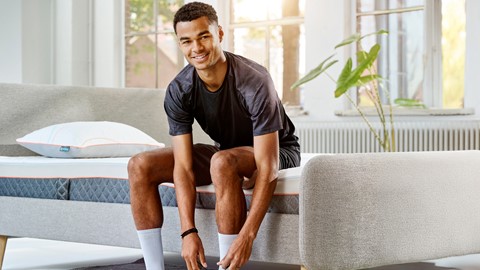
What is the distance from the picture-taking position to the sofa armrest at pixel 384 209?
7.92 ft

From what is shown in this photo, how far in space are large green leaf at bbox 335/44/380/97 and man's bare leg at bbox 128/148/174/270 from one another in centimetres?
228

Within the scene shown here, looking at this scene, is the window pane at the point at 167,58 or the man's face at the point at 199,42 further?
the window pane at the point at 167,58

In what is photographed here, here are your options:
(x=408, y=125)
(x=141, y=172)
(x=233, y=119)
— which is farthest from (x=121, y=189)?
(x=408, y=125)

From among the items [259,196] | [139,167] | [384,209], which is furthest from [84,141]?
[384,209]

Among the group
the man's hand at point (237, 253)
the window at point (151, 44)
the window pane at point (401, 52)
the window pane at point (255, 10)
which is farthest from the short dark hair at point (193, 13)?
the window at point (151, 44)

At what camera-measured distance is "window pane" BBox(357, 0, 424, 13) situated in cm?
539

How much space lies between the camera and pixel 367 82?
A: 17.0 ft

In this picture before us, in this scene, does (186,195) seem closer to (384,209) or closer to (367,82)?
(384,209)

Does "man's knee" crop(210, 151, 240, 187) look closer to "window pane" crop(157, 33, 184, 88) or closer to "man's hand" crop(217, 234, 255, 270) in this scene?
"man's hand" crop(217, 234, 255, 270)

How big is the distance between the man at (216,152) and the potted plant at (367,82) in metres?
2.06

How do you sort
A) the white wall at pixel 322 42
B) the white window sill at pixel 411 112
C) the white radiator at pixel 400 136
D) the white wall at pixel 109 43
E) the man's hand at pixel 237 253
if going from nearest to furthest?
the man's hand at pixel 237 253, the white radiator at pixel 400 136, the white window sill at pixel 411 112, the white wall at pixel 322 42, the white wall at pixel 109 43

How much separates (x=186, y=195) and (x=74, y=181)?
0.85 m

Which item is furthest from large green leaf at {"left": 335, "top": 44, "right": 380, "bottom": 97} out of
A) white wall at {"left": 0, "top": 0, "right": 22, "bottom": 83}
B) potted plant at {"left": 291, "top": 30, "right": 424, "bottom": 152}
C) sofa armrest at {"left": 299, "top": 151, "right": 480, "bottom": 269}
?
white wall at {"left": 0, "top": 0, "right": 22, "bottom": 83}

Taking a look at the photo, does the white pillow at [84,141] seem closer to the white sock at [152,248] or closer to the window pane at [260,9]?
the white sock at [152,248]
